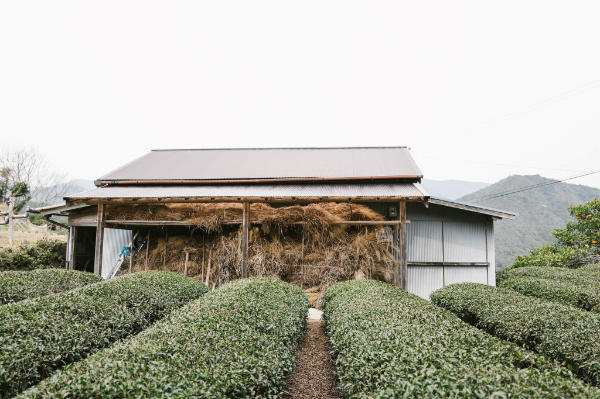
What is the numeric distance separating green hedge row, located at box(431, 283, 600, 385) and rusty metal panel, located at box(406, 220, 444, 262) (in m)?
3.87

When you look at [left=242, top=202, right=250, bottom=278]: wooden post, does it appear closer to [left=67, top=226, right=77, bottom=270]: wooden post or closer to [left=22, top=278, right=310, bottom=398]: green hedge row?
[left=22, top=278, right=310, bottom=398]: green hedge row

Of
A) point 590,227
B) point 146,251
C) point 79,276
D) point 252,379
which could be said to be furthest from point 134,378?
point 590,227

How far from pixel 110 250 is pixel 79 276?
533 cm

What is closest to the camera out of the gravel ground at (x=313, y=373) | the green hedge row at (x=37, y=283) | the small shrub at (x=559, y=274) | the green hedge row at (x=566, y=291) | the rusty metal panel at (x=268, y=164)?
the gravel ground at (x=313, y=373)

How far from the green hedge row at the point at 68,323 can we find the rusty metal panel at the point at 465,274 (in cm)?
896

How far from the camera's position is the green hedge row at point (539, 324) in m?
4.68

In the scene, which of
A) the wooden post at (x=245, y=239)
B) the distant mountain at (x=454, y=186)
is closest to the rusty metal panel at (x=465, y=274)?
the wooden post at (x=245, y=239)

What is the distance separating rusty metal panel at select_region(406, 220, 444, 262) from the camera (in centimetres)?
1216

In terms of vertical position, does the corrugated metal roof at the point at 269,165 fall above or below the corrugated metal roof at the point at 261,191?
above

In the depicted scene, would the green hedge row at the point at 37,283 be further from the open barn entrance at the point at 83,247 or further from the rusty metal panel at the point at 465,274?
the rusty metal panel at the point at 465,274

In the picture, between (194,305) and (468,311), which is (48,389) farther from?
(468,311)

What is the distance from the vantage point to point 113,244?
14227 mm

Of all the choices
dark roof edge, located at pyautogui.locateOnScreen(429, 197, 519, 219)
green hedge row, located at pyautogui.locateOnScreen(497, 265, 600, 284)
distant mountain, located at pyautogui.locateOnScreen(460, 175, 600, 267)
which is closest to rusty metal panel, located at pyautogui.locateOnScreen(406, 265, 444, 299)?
dark roof edge, located at pyautogui.locateOnScreen(429, 197, 519, 219)

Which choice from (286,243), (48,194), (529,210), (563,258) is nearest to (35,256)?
(286,243)
